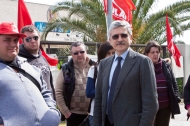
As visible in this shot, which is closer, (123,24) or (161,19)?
(123,24)

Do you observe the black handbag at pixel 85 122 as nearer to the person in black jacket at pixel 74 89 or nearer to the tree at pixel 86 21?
the person in black jacket at pixel 74 89

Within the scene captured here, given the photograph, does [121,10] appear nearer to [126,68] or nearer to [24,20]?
[24,20]

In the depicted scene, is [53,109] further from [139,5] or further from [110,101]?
[139,5]

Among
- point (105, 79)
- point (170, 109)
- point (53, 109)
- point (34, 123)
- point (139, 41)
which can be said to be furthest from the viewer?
point (139, 41)

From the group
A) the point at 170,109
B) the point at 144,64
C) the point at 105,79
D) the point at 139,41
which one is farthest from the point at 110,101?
the point at 139,41

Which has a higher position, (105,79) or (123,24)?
(123,24)

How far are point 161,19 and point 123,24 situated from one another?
478 inches

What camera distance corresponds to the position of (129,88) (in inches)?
134

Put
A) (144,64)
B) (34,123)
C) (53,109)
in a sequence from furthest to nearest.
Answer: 1. (144,64)
2. (53,109)
3. (34,123)

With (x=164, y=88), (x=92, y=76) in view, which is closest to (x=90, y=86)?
(x=92, y=76)

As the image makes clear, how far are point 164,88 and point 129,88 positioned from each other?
6.49ft

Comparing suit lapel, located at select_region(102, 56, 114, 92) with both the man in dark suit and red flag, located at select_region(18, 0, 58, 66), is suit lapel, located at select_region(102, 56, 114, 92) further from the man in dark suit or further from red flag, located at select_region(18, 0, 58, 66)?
red flag, located at select_region(18, 0, 58, 66)

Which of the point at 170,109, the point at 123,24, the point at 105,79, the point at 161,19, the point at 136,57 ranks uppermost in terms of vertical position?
the point at 161,19

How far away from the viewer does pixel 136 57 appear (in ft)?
11.5
